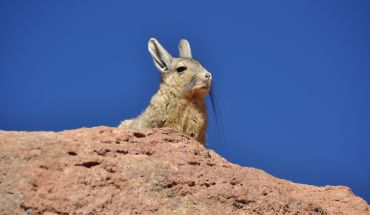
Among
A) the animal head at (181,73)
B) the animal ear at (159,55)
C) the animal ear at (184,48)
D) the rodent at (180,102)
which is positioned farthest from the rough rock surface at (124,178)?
the animal ear at (184,48)

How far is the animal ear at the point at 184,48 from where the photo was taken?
15.8m

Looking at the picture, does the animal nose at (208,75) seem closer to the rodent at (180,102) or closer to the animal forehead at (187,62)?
the rodent at (180,102)

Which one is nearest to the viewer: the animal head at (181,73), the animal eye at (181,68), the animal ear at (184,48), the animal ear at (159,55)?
the animal head at (181,73)

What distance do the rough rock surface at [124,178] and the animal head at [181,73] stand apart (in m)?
4.87

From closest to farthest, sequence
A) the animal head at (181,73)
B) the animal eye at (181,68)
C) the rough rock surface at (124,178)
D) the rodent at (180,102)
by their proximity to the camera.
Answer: the rough rock surface at (124,178), the rodent at (180,102), the animal head at (181,73), the animal eye at (181,68)

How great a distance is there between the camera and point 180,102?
13008mm

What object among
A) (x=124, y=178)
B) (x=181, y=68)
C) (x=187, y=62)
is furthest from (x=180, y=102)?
(x=124, y=178)

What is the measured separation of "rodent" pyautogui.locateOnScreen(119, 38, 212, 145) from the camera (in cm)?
1256

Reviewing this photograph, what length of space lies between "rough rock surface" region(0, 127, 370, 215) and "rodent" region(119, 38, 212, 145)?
4235mm

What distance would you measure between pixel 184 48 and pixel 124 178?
9.42 metres

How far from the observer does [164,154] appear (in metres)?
7.61

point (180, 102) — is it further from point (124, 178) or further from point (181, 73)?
point (124, 178)

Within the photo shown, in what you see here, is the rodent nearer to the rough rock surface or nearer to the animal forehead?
the animal forehead

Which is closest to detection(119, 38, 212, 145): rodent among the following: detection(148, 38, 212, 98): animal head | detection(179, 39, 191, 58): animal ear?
detection(148, 38, 212, 98): animal head
